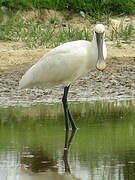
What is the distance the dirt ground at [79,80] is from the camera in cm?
1227

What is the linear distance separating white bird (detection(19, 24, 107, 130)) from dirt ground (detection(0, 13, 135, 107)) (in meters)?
1.58

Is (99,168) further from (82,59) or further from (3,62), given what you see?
(3,62)

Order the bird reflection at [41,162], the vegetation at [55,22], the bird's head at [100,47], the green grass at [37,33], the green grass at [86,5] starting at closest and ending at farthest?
the bird reflection at [41,162] → the bird's head at [100,47] → the green grass at [37,33] → the vegetation at [55,22] → the green grass at [86,5]

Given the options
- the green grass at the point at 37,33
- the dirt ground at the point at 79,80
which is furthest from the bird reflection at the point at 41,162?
the green grass at the point at 37,33

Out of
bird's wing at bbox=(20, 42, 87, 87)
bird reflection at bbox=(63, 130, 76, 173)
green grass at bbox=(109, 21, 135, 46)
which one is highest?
bird's wing at bbox=(20, 42, 87, 87)

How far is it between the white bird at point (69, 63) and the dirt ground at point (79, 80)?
1584 millimetres

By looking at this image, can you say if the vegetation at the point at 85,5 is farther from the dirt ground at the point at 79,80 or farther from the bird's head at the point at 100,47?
the bird's head at the point at 100,47

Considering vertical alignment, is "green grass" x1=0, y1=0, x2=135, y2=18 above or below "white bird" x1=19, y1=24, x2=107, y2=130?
below

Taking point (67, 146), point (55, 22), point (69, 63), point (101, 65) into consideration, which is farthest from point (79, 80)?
point (67, 146)

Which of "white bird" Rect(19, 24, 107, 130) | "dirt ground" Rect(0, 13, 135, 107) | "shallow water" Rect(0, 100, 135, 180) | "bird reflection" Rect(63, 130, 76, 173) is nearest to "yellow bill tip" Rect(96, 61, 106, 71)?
"white bird" Rect(19, 24, 107, 130)

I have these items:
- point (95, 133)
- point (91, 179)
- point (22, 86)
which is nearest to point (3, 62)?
point (22, 86)

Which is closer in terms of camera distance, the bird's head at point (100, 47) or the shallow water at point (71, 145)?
the shallow water at point (71, 145)

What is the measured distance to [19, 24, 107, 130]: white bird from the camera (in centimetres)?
984

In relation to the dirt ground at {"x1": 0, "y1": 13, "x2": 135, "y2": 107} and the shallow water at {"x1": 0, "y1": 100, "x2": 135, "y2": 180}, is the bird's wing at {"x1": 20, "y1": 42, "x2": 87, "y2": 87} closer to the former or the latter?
the shallow water at {"x1": 0, "y1": 100, "x2": 135, "y2": 180}
